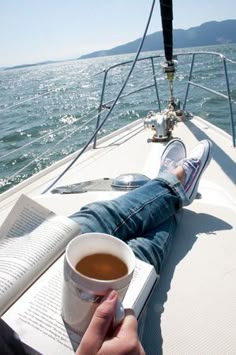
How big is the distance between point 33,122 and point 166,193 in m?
4.75

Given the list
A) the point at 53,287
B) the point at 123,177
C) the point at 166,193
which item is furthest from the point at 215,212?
the point at 53,287

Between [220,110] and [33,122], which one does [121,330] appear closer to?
[220,110]

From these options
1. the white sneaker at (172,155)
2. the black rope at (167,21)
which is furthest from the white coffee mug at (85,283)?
the black rope at (167,21)

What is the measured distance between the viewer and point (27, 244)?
2.16 feet

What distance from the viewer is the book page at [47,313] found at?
51cm

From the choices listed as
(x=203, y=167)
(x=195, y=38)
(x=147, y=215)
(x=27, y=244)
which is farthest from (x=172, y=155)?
(x=195, y=38)

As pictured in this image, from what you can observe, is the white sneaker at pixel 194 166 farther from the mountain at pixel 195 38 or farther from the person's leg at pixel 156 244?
the mountain at pixel 195 38

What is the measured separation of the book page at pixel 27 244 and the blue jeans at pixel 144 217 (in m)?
0.12

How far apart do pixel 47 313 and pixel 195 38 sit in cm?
9493

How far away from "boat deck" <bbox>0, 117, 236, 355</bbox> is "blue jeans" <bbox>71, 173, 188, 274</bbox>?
0.24ft

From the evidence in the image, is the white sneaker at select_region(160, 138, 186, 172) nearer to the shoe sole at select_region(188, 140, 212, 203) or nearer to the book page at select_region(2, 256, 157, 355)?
the shoe sole at select_region(188, 140, 212, 203)

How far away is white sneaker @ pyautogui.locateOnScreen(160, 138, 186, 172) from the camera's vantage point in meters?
1.32

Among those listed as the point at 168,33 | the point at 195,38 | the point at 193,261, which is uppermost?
the point at 195,38

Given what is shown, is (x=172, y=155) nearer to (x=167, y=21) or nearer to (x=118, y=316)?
(x=167, y=21)
